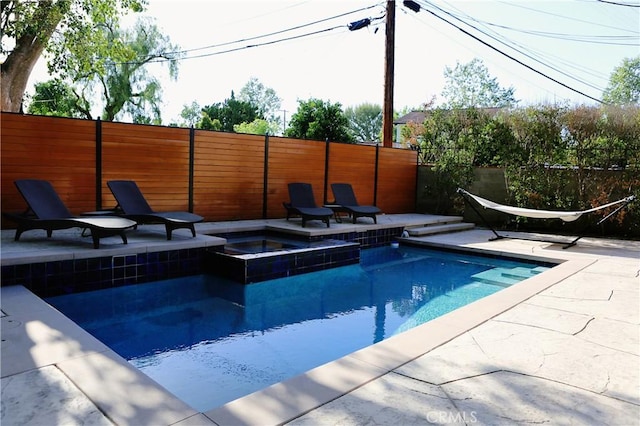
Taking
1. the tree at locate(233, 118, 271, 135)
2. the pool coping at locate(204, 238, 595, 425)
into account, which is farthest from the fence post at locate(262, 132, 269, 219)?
the tree at locate(233, 118, 271, 135)

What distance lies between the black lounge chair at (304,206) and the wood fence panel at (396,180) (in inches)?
128

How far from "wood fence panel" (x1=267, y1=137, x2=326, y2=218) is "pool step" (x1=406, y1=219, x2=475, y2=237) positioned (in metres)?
2.40

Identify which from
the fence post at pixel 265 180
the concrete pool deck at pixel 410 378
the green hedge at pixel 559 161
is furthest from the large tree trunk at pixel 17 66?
the green hedge at pixel 559 161

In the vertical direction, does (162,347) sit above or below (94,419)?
below

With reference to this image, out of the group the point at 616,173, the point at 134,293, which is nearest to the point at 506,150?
the point at 616,173

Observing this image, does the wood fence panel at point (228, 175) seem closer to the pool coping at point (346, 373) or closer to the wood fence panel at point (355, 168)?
the wood fence panel at point (355, 168)

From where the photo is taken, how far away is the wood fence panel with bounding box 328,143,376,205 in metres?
11.0

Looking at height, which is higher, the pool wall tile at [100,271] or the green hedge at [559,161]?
the green hedge at [559,161]

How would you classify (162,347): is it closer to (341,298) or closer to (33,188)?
(341,298)

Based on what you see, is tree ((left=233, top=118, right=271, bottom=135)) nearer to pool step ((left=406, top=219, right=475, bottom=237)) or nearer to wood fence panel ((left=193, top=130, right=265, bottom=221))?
pool step ((left=406, top=219, right=475, bottom=237))

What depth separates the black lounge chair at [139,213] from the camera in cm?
632

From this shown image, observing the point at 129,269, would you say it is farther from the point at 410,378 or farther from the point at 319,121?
the point at 319,121

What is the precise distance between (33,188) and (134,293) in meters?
2.09

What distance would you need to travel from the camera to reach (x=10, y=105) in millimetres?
9828
